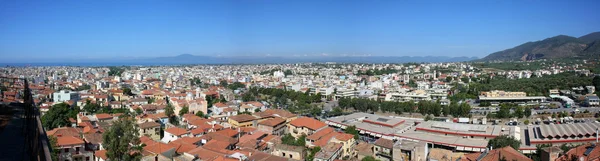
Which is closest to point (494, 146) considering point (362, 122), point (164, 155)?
point (362, 122)

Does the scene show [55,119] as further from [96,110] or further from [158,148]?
[158,148]

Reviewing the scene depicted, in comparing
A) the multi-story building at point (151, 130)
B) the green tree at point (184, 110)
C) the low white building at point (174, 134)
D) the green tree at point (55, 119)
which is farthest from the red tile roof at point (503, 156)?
the green tree at point (55, 119)

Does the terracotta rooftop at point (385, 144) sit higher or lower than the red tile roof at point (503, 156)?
lower

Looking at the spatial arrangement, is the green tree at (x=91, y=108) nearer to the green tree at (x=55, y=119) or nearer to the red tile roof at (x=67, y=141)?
the green tree at (x=55, y=119)

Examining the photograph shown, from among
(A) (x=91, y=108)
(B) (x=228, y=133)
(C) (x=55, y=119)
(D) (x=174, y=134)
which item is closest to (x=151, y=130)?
(D) (x=174, y=134)

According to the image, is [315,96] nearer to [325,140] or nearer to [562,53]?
[325,140]

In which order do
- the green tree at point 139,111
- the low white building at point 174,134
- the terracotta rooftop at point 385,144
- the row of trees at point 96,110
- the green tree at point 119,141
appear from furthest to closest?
the row of trees at point 96,110 → the green tree at point 139,111 → the low white building at point 174,134 → the terracotta rooftop at point 385,144 → the green tree at point 119,141

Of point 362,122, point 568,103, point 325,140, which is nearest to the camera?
point 325,140

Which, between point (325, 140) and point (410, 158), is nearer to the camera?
point (410, 158)

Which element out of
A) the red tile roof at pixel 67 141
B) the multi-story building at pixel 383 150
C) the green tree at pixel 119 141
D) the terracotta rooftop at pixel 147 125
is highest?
the green tree at pixel 119 141
